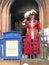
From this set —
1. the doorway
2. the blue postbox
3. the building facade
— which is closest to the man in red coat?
the blue postbox

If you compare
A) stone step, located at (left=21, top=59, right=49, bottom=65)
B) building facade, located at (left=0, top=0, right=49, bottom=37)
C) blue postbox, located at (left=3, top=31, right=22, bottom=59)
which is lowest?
stone step, located at (left=21, top=59, right=49, bottom=65)

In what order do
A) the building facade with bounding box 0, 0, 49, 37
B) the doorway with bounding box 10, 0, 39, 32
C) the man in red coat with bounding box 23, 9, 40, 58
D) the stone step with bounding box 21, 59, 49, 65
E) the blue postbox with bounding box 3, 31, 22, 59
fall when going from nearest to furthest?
the stone step with bounding box 21, 59, 49, 65 < the blue postbox with bounding box 3, 31, 22, 59 < the man in red coat with bounding box 23, 9, 40, 58 < the building facade with bounding box 0, 0, 49, 37 < the doorway with bounding box 10, 0, 39, 32

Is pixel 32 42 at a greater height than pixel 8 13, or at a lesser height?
lesser

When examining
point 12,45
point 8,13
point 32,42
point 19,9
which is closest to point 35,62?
point 32,42

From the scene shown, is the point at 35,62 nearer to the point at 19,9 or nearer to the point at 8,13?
the point at 8,13

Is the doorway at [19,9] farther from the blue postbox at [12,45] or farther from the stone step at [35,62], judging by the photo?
the stone step at [35,62]

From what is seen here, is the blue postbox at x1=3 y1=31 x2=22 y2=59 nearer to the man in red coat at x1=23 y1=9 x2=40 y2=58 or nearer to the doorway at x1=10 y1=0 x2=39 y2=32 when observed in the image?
the man in red coat at x1=23 y1=9 x2=40 y2=58

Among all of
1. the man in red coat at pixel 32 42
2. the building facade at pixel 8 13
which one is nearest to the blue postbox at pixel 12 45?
the man in red coat at pixel 32 42

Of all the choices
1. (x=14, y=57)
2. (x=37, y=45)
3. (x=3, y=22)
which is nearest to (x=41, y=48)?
(x=37, y=45)

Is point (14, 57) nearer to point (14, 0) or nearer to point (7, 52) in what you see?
point (7, 52)

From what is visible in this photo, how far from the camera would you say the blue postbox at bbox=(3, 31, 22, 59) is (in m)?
11.7

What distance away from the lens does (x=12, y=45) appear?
38.2ft

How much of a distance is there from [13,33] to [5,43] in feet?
1.44

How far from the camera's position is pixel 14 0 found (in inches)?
604
